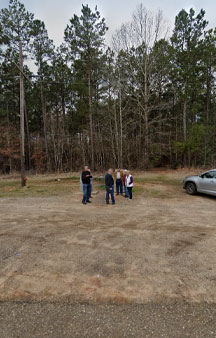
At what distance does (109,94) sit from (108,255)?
733 inches

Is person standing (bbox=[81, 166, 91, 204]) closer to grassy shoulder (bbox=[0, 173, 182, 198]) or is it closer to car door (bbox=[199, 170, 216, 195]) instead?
grassy shoulder (bbox=[0, 173, 182, 198])

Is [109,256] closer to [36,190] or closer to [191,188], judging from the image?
[191,188]

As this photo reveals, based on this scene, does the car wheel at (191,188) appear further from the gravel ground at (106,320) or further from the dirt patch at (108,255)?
the gravel ground at (106,320)

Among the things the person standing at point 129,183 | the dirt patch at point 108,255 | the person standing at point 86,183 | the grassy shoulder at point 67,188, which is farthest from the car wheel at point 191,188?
the person standing at point 86,183

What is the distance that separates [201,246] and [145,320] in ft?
7.39

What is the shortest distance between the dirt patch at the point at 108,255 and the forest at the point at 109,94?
41.8 ft

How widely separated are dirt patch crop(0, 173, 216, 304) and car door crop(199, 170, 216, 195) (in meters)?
1.87

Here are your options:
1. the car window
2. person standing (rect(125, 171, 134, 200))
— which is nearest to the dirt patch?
person standing (rect(125, 171, 134, 200))

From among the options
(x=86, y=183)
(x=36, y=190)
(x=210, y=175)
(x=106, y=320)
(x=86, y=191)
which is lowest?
(x=106, y=320)

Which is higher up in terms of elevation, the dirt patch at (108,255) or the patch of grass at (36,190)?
the patch of grass at (36,190)

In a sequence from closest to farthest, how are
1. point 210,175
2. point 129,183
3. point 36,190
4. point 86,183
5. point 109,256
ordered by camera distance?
1. point 109,256
2. point 86,183
3. point 210,175
4. point 129,183
5. point 36,190

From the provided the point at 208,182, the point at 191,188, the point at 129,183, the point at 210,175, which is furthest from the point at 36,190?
the point at 210,175

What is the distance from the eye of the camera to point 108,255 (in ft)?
10.6

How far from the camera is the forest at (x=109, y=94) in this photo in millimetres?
17297
